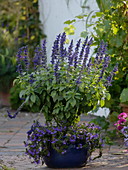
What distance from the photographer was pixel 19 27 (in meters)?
8.57

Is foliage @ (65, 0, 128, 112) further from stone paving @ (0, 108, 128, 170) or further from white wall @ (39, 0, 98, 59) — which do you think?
white wall @ (39, 0, 98, 59)

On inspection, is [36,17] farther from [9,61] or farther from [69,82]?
[69,82]

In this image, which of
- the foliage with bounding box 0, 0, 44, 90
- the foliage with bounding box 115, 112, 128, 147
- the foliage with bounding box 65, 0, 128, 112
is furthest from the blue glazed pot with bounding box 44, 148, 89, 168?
the foliage with bounding box 0, 0, 44, 90

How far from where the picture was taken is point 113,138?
474 centimetres

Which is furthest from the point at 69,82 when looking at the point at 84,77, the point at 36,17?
the point at 36,17

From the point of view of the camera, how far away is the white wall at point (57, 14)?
6883 mm

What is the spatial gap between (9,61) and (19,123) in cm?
178

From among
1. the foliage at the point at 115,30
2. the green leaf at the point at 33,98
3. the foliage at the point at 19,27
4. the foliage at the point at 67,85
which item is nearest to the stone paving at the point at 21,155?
the foliage at the point at 67,85

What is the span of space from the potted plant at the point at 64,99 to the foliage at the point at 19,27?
171 inches

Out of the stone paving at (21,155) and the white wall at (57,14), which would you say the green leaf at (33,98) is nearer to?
the stone paving at (21,155)

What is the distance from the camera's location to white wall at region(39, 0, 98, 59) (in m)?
6.88

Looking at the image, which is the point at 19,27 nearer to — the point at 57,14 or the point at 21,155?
the point at 57,14

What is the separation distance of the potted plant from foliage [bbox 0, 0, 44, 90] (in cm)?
433

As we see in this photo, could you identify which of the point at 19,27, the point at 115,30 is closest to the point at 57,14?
the point at 19,27
